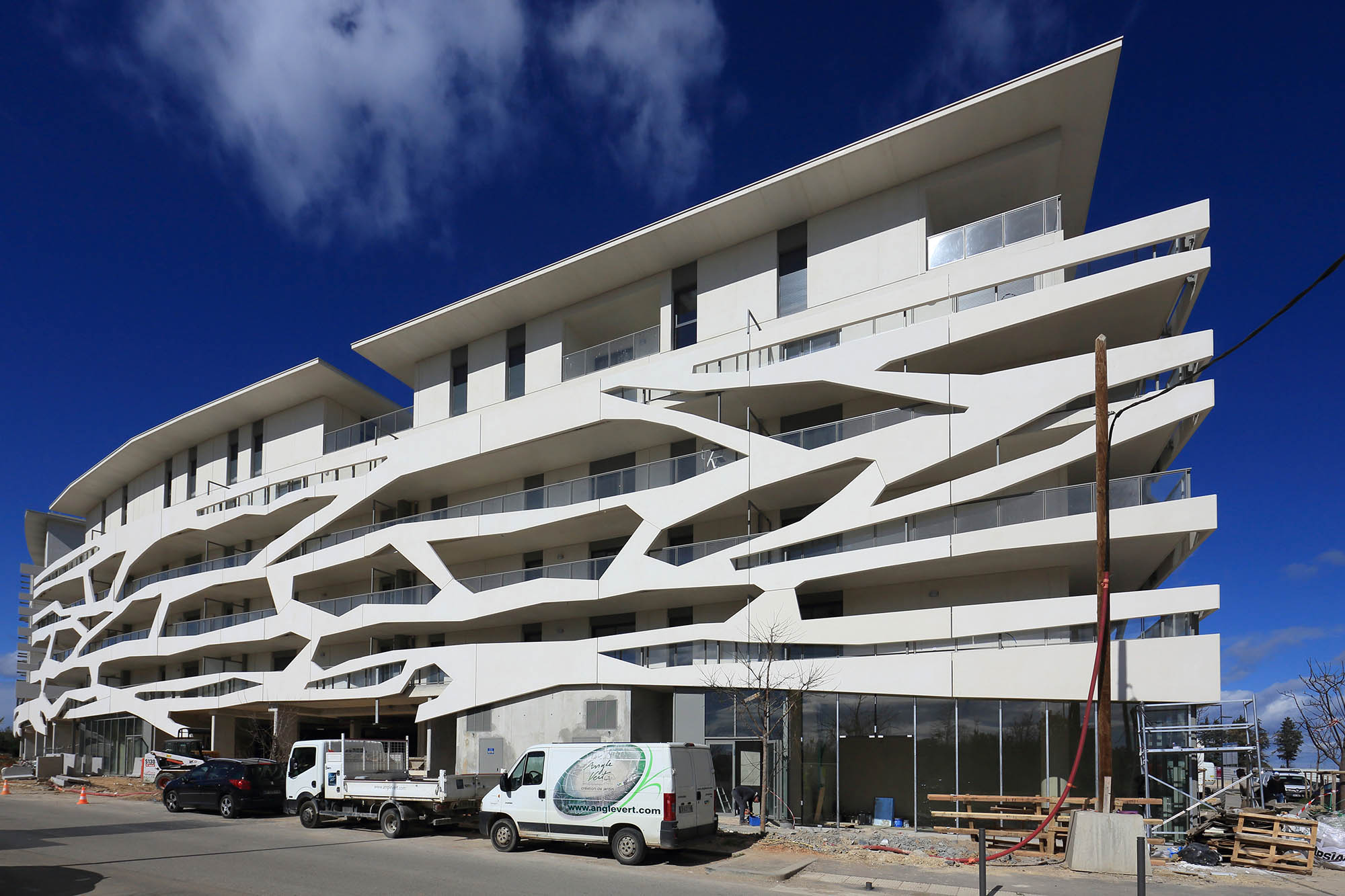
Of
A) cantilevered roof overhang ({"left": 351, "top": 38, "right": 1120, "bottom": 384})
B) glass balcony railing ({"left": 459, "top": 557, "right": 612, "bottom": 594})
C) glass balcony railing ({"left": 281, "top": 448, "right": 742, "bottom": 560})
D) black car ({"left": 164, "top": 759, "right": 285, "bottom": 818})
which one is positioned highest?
cantilevered roof overhang ({"left": 351, "top": 38, "right": 1120, "bottom": 384})

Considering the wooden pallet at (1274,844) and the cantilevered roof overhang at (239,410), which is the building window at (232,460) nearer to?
the cantilevered roof overhang at (239,410)

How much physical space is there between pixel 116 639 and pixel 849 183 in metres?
46.1

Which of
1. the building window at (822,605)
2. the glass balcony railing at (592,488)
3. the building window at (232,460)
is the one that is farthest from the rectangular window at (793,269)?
the building window at (232,460)

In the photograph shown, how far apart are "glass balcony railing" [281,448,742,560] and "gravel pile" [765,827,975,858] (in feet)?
36.4

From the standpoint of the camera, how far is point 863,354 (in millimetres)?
26359

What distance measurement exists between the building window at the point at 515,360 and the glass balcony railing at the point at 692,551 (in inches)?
424

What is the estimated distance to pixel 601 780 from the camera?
1780 cm

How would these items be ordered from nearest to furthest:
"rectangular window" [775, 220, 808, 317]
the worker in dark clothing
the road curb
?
the road curb, the worker in dark clothing, "rectangular window" [775, 220, 808, 317]

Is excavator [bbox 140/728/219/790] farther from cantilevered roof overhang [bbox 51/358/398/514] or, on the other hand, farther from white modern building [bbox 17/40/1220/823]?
cantilevered roof overhang [bbox 51/358/398/514]

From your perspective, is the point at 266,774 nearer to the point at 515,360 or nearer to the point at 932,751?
the point at 515,360

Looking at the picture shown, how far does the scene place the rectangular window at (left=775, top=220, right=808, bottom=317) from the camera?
3016 cm

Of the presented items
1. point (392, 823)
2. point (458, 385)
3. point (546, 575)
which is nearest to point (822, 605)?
point (546, 575)

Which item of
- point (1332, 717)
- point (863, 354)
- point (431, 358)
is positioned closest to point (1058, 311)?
point (863, 354)

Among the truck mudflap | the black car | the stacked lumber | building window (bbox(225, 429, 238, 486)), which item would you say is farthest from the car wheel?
building window (bbox(225, 429, 238, 486))
